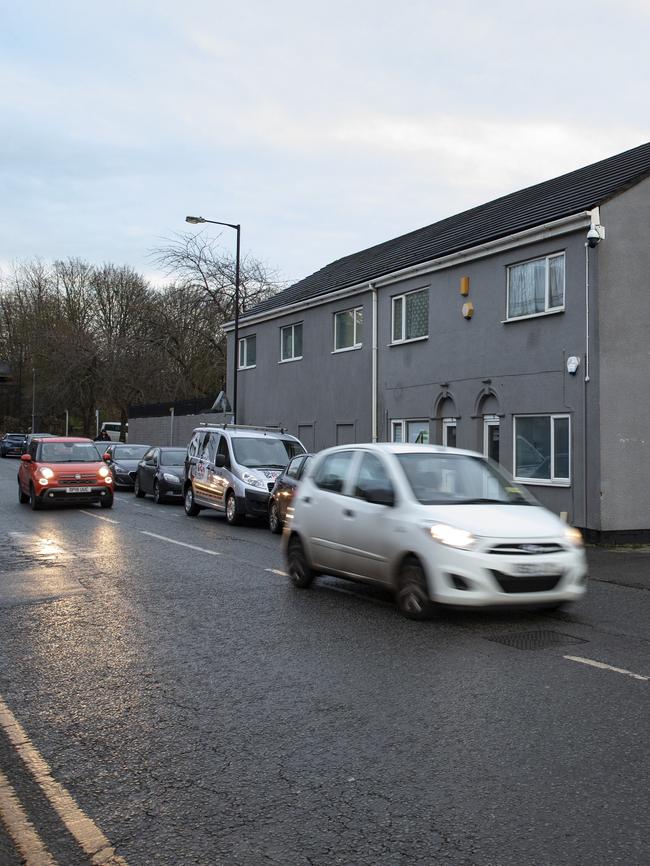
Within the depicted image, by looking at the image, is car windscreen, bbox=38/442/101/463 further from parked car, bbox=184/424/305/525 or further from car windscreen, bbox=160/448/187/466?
parked car, bbox=184/424/305/525

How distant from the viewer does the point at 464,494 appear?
920 cm

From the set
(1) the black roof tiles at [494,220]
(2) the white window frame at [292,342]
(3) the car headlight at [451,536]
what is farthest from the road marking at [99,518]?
(3) the car headlight at [451,536]

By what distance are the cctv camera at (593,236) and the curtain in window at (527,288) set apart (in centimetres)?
177

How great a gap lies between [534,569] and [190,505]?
14114mm

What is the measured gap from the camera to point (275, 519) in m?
17.7

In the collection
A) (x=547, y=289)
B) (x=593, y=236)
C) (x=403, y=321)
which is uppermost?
(x=593, y=236)

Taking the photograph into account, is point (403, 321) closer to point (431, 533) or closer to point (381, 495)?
point (381, 495)

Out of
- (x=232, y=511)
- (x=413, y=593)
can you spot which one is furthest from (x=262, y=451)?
(x=413, y=593)

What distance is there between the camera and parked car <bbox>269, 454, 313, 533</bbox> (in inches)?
671

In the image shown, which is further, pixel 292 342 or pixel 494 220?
pixel 292 342

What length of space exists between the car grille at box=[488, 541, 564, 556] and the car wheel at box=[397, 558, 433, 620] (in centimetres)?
73

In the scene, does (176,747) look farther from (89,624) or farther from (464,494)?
Result: (464,494)

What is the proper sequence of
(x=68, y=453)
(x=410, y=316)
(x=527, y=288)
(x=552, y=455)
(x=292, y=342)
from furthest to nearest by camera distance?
(x=292, y=342), (x=410, y=316), (x=68, y=453), (x=527, y=288), (x=552, y=455)

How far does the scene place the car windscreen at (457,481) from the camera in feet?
29.8
